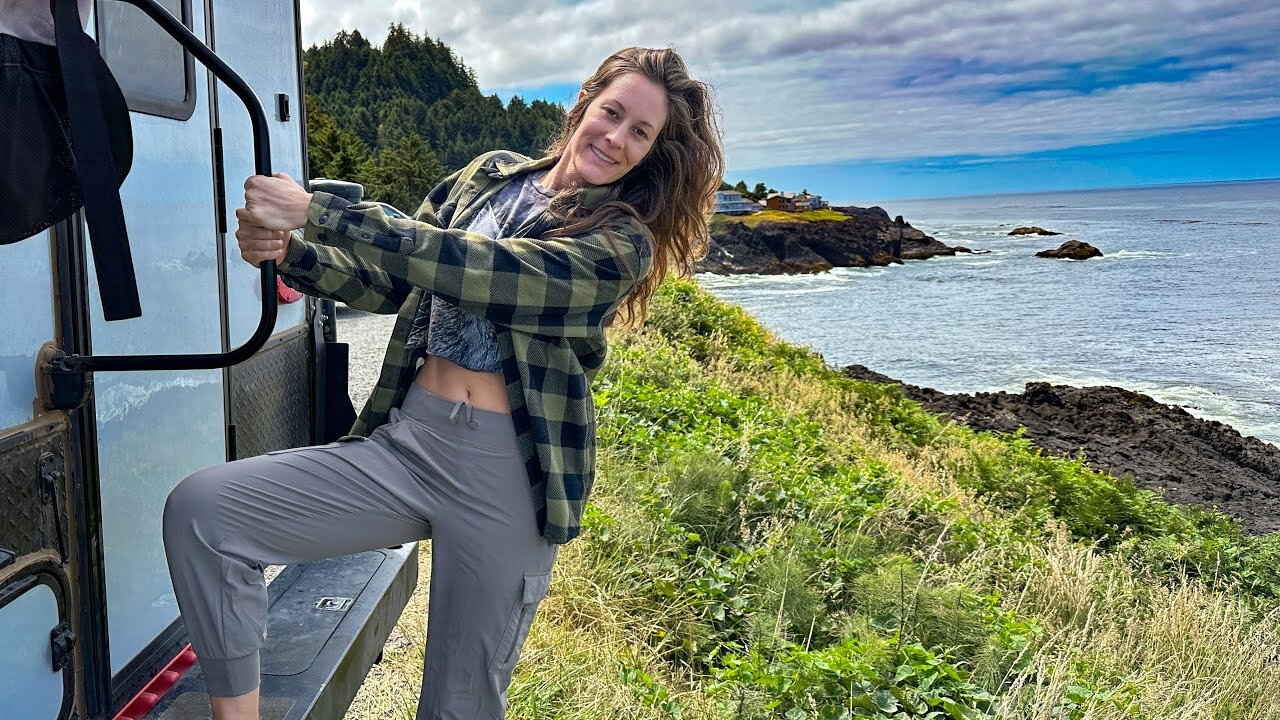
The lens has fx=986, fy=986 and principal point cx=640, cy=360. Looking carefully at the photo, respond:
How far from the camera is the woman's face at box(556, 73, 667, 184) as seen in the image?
222 centimetres

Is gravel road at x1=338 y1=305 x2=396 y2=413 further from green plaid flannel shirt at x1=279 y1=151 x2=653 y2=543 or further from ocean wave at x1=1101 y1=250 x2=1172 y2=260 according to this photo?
ocean wave at x1=1101 y1=250 x2=1172 y2=260

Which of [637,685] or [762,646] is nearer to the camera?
[637,685]

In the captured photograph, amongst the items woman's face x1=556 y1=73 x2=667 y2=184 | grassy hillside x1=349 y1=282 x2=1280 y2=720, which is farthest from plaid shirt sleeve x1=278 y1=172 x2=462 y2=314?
grassy hillside x1=349 y1=282 x2=1280 y2=720

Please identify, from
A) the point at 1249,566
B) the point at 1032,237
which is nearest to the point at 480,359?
the point at 1249,566

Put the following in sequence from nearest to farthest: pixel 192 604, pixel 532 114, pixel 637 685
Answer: pixel 192 604, pixel 637 685, pixel 532 114

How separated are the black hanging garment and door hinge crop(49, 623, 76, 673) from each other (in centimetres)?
65

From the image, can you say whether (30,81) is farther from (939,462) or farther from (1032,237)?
(1032,237)

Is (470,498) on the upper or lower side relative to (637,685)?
upper

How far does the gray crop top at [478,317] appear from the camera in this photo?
6.95ft

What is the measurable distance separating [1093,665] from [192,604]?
3.92 metres

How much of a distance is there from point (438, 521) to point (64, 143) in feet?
3.23

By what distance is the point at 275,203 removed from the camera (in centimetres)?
175

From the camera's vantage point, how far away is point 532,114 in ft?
321

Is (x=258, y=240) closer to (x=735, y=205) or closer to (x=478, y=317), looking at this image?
(x=478, y=317)
